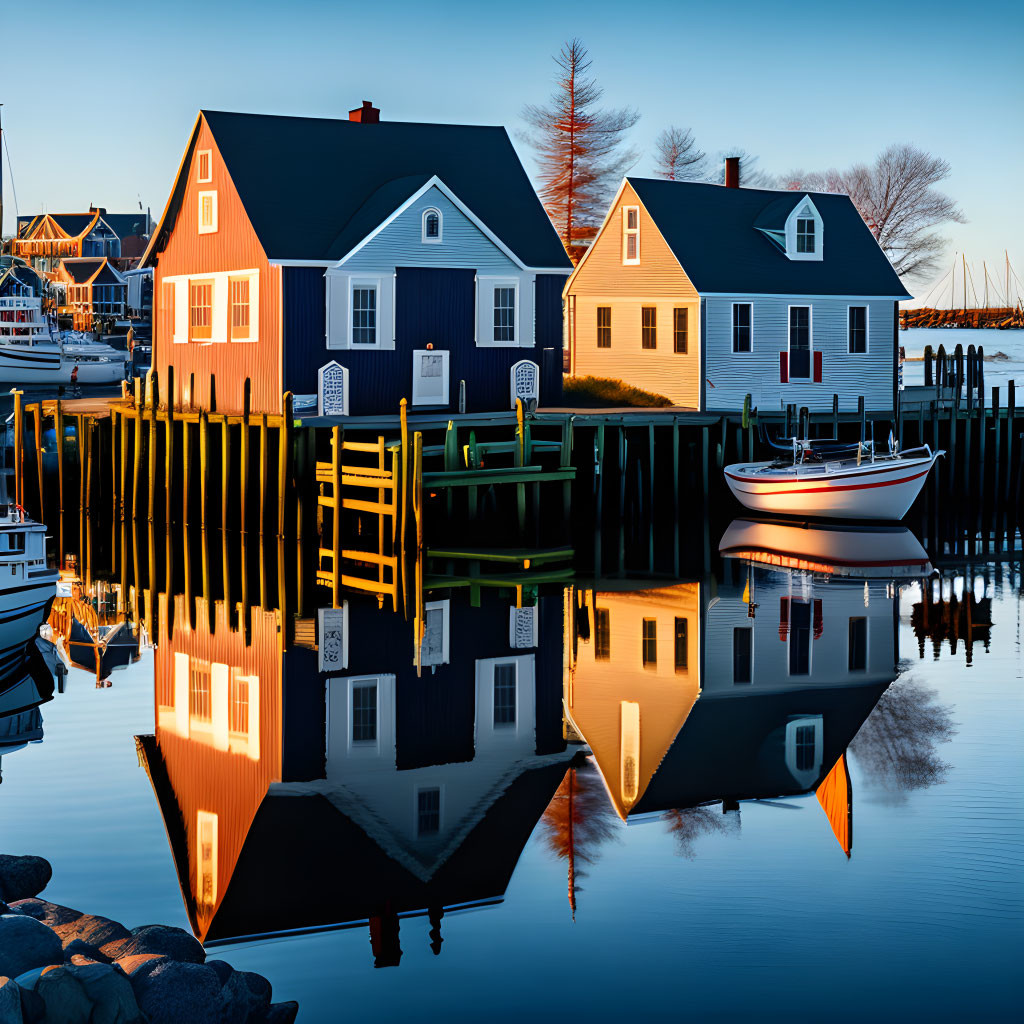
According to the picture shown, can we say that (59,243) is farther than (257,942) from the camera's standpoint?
Yes

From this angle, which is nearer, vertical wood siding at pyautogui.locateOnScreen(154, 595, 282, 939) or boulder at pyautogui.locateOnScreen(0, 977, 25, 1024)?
boulder at pyautogui.locateOnScreen(0, 977, 25, 1024)

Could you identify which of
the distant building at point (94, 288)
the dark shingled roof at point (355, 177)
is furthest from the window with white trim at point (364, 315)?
the distant building at point (94, 288)

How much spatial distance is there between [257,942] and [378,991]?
1.28 meters

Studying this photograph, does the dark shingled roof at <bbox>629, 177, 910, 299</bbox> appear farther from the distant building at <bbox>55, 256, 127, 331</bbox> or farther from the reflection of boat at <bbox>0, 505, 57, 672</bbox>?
the distant building at <bbox>55, 256, 127, 331</bbox>

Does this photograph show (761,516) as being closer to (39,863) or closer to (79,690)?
(79,690)

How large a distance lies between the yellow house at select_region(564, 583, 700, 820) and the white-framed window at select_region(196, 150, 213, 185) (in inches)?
613

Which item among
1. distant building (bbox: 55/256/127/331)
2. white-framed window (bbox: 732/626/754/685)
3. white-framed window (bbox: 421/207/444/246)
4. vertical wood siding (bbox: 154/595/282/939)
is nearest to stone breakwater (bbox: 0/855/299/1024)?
vertical wood siding (bbox: 154/595/282/939)

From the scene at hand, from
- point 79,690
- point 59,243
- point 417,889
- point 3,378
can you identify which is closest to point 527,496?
point 79,690

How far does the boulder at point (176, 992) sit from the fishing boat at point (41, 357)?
59.9 meters

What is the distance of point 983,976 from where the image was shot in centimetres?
1174

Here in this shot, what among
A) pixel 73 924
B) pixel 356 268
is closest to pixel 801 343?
pixel 356 268

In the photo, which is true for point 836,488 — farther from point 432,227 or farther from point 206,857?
point 206,857

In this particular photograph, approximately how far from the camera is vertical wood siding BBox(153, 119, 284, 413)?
35969 mm

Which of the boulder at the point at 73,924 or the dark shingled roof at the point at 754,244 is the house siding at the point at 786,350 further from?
the boulder at the point at 73,924
